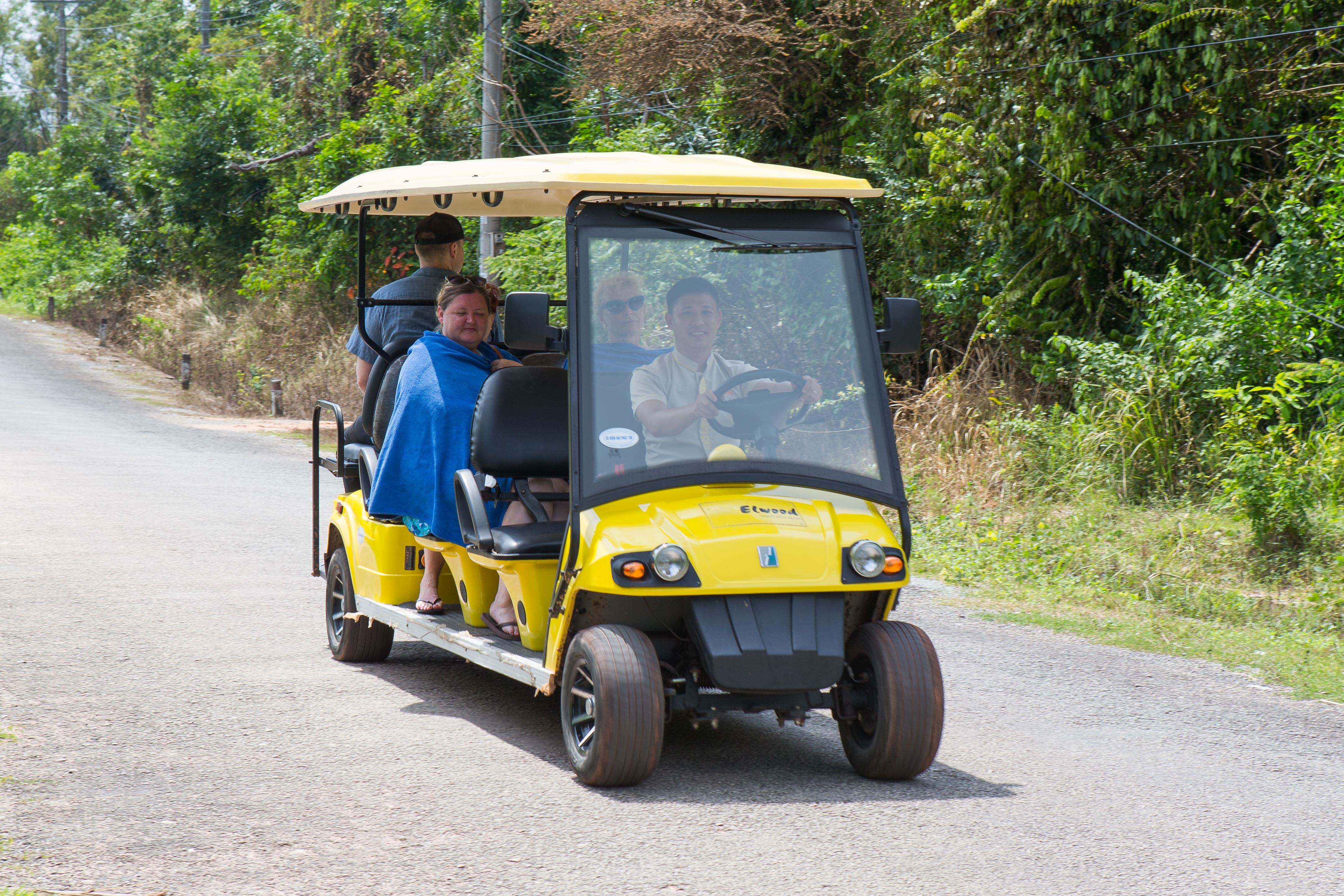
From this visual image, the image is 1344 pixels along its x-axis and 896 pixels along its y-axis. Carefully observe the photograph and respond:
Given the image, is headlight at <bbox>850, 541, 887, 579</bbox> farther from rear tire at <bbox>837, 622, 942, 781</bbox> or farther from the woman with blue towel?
the woman with blue towel

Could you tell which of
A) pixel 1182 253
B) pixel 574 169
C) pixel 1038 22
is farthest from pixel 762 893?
pixel 1038 22

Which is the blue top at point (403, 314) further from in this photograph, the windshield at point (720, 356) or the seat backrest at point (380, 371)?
the windshield at point (720, 356)

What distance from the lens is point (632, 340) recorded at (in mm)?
5090

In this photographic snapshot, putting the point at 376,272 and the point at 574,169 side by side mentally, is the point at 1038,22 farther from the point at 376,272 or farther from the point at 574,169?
the point at 376,272

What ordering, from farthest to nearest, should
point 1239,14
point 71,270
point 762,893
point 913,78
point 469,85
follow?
point 71,270 → point 469,85 → point 913,78 → point 1239,14 → point 762,893

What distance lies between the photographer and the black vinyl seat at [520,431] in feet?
18.5

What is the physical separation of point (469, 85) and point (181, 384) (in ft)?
26.5

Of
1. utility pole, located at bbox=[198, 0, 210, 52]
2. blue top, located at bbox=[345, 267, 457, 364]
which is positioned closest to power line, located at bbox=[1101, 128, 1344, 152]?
blue top, located at bbox=[345, 267, 457, 364]

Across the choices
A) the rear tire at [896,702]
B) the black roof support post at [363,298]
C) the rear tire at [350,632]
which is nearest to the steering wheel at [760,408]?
the rear tire at [896,702]

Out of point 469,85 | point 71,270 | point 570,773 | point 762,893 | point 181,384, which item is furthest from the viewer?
point 71,270

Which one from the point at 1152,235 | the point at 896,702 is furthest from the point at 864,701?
the point at 1152,235

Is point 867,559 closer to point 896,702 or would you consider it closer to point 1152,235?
point 896,702

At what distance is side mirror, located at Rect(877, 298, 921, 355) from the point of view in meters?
5.14

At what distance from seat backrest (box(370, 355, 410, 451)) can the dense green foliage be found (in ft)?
18.4
